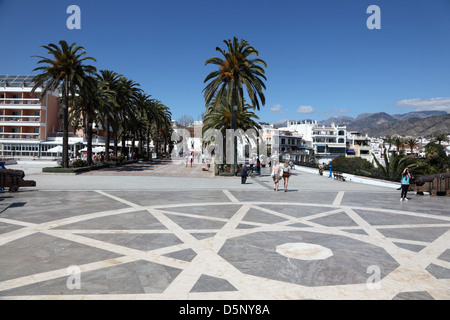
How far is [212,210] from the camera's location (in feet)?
37.9

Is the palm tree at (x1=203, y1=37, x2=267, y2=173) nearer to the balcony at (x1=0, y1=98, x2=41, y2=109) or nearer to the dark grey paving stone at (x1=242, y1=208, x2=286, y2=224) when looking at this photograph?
the dark grey paving stone at (x1=242, y1=208, x2=286, y2=224)

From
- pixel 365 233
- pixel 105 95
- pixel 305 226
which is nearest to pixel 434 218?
pixel 365 233

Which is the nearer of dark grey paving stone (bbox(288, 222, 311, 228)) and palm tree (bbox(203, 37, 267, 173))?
dark grey paving stone (bbox(288, 222, 311, 228))

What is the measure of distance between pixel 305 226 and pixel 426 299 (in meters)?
4.66

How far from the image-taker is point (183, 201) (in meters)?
13.4

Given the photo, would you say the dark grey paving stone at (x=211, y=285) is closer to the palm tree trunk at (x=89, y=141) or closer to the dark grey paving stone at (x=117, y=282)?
the dark grey paving stone at (x=117, y=282)

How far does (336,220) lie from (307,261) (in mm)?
4419

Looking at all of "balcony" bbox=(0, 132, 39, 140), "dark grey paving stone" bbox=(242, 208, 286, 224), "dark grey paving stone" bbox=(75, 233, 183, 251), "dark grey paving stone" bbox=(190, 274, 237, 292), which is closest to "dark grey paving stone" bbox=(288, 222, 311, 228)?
"dark grey paving stone" bbox=(242, 208, 286, 224)

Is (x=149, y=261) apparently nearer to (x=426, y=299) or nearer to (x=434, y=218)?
(x=426, y=299)

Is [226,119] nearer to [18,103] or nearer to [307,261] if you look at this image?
[307,261]

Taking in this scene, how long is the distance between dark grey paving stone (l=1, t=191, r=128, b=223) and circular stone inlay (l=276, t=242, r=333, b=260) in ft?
23.9

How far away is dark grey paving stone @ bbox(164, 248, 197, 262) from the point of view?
6.36m

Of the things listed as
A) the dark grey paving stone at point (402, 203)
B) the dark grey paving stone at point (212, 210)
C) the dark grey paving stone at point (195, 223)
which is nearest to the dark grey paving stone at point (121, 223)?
the dark grey paving stone at point (195, 223)

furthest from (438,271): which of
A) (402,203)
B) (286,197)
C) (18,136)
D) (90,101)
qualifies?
(18,136)
